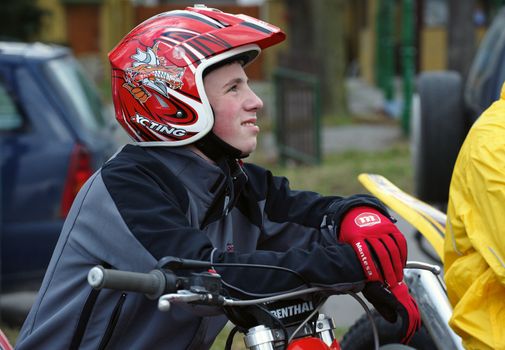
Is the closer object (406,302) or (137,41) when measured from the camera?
(406,302)

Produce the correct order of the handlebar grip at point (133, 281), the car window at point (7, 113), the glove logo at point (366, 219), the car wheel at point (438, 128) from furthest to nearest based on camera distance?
the car wheel at point (438, 128) < the car window at point (7, 113) < the glove logo at point (366, 219) < the handlebar grip at point (133, 281)

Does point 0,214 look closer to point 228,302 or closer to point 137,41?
point 137,41

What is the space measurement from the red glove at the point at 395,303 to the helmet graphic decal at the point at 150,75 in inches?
29.6

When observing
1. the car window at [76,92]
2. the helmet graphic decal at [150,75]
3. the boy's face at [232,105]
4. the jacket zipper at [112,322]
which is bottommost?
the car window at [76,92]

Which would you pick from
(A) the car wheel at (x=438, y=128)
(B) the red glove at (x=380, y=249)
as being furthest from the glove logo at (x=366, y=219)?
(A) the car wheel at (x=438, y=128)

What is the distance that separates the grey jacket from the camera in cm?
261

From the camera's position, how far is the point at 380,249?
101 inches

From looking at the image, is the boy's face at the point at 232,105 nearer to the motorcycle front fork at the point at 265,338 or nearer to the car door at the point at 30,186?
the motorcycle front fork at the point at 265,338

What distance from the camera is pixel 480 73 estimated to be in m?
7.83

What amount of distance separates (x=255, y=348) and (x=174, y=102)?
73 centimetres

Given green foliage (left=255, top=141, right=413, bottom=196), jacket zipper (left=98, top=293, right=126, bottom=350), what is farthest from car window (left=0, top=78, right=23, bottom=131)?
jacket zipper (left=98, top=293, right=126, bottom=350)

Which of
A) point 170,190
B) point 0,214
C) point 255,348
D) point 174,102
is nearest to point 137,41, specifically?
point 174,102

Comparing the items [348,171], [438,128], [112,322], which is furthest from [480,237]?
[348,171]

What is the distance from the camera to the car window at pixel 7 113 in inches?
273
